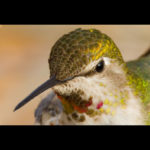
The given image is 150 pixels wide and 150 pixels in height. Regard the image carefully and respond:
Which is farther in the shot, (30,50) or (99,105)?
(30,50)

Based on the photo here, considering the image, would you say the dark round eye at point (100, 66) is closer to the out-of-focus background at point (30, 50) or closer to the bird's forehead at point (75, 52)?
the bird's forehead at point (75, 52)

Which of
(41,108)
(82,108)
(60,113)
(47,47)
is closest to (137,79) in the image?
(82,108)

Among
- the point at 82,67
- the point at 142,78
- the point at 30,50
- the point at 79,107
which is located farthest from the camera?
the point at 30,50

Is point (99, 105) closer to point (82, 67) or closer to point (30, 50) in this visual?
point (82, 67)

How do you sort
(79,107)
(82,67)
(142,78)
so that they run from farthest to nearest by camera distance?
(142,78) → (79,107) → (82,67)

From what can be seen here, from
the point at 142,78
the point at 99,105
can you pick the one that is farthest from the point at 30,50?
the point at 99,105

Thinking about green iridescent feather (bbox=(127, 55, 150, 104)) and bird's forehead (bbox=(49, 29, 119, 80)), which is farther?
green iridescent feather (bbox=(127, 55, 150, 104))

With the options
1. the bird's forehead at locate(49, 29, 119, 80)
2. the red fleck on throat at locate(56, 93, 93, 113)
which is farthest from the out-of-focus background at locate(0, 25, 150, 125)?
the bird's forehead at locate(49, 29, 119, 80)

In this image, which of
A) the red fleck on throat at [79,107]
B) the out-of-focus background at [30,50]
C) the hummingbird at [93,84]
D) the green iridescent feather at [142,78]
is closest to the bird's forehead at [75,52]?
the hummingbird at [93,84]

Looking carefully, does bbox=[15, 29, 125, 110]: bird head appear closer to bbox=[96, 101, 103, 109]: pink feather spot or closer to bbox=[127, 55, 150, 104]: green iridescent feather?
bbox=[96, 101, 103, 109]: pink feather spot
